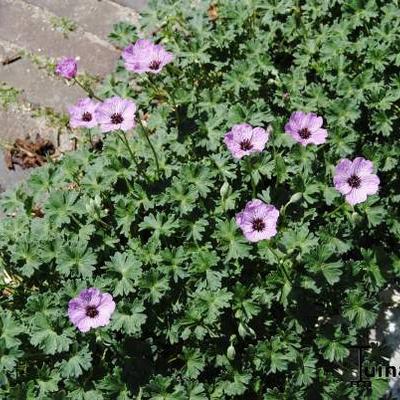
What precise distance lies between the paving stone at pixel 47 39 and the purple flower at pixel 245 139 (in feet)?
4.81

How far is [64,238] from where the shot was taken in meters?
3.09

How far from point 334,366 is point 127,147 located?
1.34 meters

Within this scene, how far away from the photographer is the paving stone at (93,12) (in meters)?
4.24

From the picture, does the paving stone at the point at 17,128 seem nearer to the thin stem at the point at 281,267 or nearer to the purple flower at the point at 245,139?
the purple flower at the point at 245,139

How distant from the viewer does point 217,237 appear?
2930 millimetres

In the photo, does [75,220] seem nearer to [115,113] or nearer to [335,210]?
[115,113]

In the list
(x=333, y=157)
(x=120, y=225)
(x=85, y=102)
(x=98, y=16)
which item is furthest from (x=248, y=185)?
(x=98, y=16)

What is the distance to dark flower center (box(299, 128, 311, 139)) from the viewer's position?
116 inches

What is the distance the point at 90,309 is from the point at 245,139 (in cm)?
94

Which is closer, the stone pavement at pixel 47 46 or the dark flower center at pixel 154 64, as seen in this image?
the dark flower center at pixel 154 64

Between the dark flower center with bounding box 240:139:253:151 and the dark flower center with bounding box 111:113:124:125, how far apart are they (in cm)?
52

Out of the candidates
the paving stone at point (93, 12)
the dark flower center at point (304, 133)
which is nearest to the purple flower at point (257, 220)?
the dark flower center at point (304, 133)

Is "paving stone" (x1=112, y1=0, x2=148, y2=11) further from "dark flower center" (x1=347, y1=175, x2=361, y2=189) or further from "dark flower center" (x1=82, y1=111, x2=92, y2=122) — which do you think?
"dark flower center" (x1=347, y1=175, x2=361, y2=189)

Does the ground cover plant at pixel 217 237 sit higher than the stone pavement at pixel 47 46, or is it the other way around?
the stone pavement at pixel 47 46
